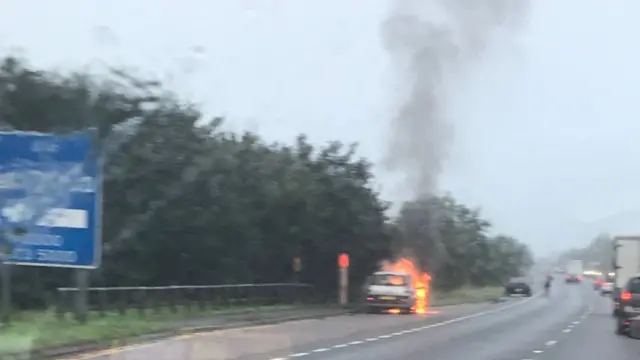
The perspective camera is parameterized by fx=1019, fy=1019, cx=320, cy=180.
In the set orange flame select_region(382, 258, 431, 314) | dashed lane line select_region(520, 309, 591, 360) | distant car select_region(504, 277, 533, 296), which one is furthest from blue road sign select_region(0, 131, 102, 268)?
distant car select_region(504, 277, 533, 296)

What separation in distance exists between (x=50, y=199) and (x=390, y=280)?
18908 millimetres

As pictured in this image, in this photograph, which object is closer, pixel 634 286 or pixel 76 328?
pixel 76 328

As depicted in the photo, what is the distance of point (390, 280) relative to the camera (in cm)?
3816

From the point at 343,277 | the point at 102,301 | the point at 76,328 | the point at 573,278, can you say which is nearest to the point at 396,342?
the point at 76,328

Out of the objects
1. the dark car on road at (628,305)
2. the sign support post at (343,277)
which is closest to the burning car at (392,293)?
the sign support post at (343,277)

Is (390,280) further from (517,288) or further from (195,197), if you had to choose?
(517,288)

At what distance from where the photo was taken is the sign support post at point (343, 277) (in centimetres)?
3884

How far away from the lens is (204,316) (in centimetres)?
2900

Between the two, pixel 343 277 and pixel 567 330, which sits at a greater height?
pixel 343 277

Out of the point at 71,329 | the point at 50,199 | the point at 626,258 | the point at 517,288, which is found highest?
the point at 50,199

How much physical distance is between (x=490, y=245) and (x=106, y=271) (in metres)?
66.5

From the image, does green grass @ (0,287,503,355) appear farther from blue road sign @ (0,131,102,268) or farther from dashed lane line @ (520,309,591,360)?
dashed lane line @ (520,309,591,360)

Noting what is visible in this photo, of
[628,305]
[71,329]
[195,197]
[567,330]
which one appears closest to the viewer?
[71,329]

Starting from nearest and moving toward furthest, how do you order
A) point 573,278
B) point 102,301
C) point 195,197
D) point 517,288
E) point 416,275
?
point 102,301, point 195,197, point 416,275, point 517,288, point 573,278
